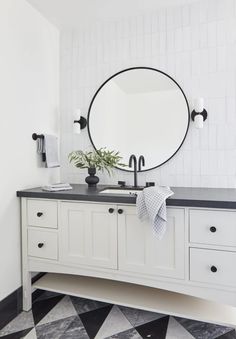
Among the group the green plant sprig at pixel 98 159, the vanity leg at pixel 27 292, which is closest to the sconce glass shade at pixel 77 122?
the green plant sprig at pixel 98 159

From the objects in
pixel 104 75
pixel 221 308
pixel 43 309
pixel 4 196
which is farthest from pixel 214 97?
pixel 43 309

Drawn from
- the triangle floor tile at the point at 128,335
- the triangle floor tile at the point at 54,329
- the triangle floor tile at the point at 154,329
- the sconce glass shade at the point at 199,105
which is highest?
the sconce glass shade at the point at 199,105

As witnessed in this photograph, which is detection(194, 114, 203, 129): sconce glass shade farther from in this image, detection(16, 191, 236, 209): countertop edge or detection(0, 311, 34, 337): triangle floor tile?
detection(0, 311, 34, 337): triangle floor tile

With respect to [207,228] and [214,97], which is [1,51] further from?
[207,228]

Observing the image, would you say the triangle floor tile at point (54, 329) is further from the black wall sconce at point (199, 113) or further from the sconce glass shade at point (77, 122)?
the black wall sconce at point (199, 113)

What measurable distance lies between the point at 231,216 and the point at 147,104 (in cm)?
120

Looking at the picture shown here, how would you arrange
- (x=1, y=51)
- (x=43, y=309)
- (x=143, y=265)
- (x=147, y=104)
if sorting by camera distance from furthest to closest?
1. (x=147, y=104)
2. (x=43, y=309)
3. (x=1, y=51)
4. (x=143, y=265)

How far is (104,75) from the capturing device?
2.41m

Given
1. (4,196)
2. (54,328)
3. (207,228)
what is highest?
(4,196)

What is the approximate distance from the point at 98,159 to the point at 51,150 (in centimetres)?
43

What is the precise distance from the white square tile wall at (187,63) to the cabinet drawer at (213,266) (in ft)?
2.34

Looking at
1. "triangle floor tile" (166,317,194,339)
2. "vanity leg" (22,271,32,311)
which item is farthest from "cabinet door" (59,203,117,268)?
"triangle floor tile" (166,317,194,339)

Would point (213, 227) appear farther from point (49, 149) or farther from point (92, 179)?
point (49, 149)

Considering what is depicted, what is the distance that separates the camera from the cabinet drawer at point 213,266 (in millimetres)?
1531
